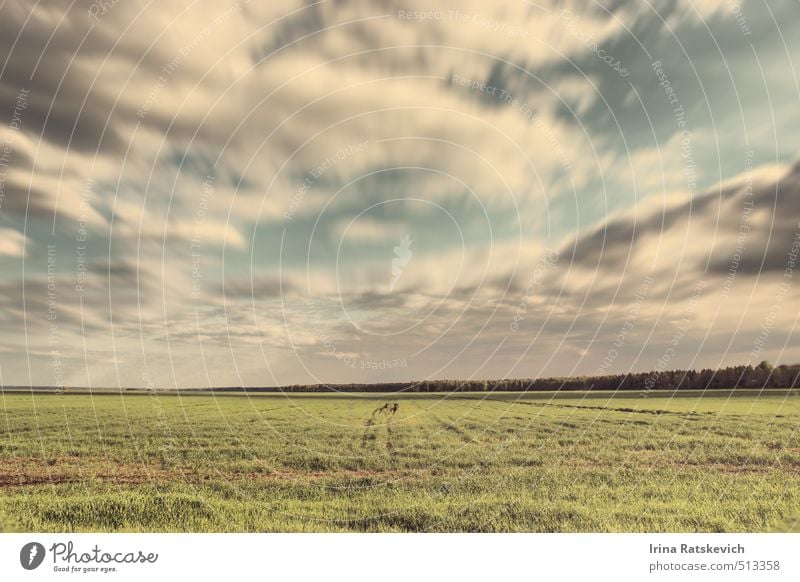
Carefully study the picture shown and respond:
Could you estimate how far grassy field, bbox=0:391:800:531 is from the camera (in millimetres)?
15828

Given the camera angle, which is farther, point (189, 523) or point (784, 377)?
point (784, 377)

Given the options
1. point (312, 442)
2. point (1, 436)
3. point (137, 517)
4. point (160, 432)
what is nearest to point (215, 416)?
point (160, 432)

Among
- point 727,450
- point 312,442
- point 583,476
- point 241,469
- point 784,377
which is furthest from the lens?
point 784,377

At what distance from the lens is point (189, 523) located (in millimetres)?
15461

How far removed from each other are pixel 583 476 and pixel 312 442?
15634 millimetres

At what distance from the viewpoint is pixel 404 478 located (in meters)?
20.6

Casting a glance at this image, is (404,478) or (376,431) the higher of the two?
(404,478)

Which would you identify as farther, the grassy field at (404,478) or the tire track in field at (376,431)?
the tire track in field at (376,431)

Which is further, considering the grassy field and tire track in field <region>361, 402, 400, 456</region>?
tire track in field <region>361, 402, 400, 456</region>

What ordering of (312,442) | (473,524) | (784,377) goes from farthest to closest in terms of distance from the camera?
1. (784,377)
2. (312,442)
3. (473,524)

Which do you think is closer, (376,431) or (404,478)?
(404,478)

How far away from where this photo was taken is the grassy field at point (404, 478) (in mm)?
15828
